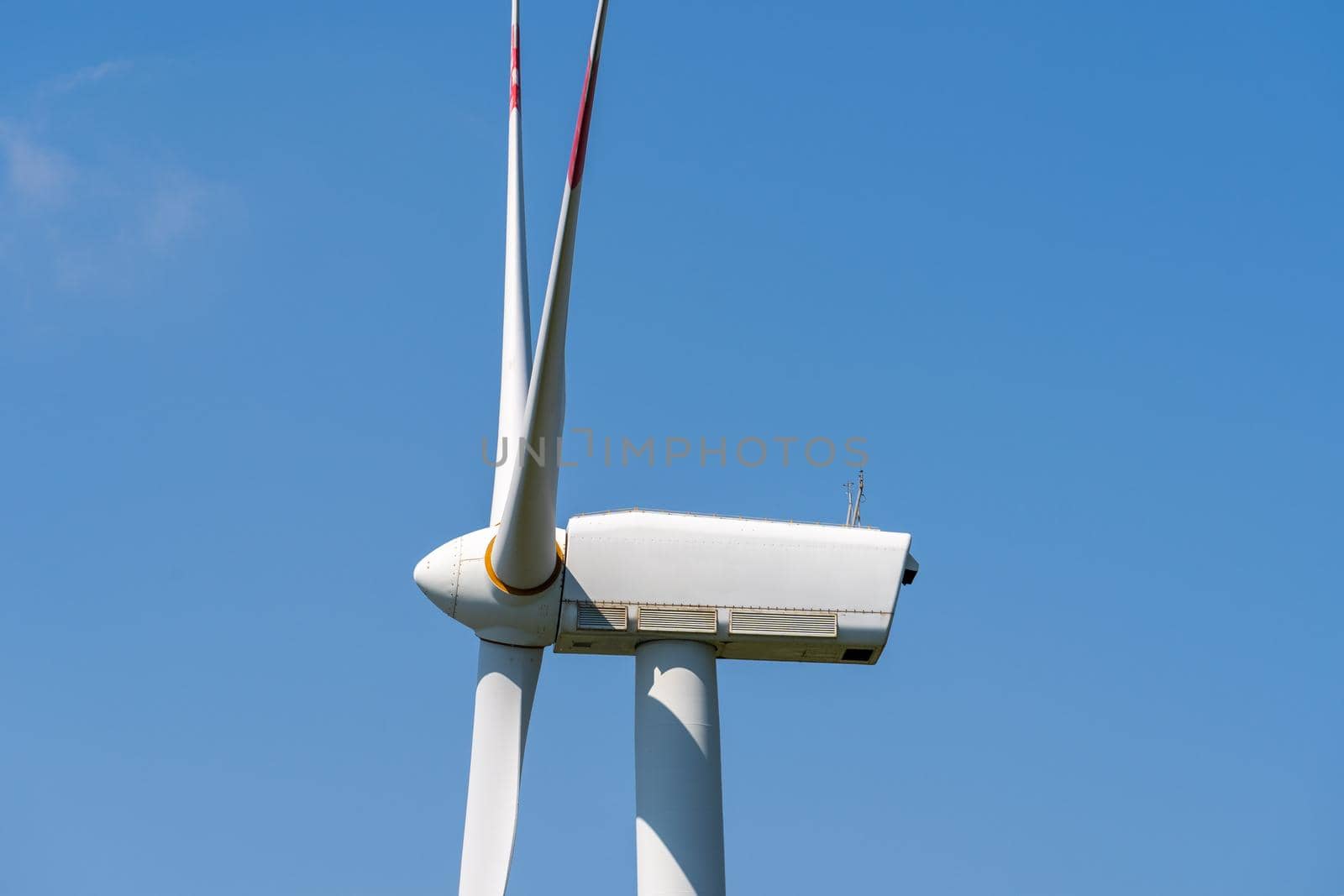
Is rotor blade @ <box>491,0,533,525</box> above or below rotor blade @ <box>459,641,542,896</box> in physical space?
above

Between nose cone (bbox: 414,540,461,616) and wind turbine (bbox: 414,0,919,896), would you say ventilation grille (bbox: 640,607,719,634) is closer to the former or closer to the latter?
wind turbine (bbox: 414,0,919,896)

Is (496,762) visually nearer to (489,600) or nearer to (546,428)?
(489,600)

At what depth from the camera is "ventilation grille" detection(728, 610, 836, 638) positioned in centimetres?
3084

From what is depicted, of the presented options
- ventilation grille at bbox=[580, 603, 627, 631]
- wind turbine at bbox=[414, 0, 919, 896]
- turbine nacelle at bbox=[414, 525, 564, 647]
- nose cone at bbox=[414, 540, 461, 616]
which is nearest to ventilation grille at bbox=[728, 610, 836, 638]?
wind turbine at bbox=[414, 0, 919, 896]

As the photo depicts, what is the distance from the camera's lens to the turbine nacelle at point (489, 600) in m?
30.2

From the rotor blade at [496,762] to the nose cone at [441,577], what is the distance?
105 centimetres

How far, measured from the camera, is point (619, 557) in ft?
101

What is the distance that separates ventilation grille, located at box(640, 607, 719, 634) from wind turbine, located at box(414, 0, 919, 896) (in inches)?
0.8

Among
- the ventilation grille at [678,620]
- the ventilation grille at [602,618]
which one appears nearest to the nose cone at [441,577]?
the ventilation grille at [602,618]

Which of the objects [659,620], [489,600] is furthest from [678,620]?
[489,600]

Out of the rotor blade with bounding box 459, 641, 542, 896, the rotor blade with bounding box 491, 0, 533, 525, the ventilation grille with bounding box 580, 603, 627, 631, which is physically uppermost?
the rotor blade with bounding box 491, 0, 533, 525

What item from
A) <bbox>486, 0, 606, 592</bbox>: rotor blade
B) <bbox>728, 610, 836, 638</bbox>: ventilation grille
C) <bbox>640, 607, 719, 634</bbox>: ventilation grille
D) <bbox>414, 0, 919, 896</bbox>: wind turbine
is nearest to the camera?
<bbox>486, 0, 606, 592</bbox>: rotor blade

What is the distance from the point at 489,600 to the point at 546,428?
4.43m

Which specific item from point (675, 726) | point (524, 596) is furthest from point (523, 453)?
point (675, 726)
